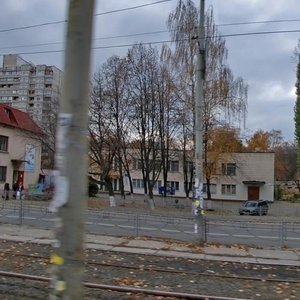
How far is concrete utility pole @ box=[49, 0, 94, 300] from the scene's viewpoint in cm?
363

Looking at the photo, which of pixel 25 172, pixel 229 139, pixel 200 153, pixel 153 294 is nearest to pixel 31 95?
pixel 25 172

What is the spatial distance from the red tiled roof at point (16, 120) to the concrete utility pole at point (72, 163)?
50.6 metres

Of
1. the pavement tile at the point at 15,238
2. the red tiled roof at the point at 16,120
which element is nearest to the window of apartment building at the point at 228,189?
the red tiled roof at the point at 16,120

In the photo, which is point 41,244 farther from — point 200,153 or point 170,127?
point 170,127

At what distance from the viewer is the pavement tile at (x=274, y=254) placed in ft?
52.5

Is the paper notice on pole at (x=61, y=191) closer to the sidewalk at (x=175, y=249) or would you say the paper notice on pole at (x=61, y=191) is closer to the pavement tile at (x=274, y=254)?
the sidewalk at (x=175, y=249)

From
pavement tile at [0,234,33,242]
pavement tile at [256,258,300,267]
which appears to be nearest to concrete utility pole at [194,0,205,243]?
pavement tile at [256,258,300,267]

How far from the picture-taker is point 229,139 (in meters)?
53.5

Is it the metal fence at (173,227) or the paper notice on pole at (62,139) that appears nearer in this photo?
the paper notice on pole at (62,139)

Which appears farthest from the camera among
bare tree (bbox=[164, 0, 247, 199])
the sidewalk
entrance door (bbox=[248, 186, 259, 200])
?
entrance door (bbox=[248, 186, 259, 200])

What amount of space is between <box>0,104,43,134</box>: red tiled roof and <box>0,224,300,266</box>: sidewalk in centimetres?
3544

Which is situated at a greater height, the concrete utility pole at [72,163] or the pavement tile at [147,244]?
the concrete utility pole at [72,163]

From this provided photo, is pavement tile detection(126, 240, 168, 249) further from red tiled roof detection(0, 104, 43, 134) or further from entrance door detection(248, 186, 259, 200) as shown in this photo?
entrance door detection(248, 186, 259, 200)

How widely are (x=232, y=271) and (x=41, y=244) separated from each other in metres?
7.03
